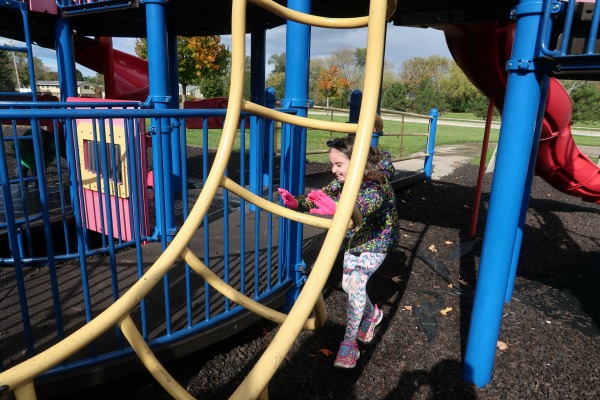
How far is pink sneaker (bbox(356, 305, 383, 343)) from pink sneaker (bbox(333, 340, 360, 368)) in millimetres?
245

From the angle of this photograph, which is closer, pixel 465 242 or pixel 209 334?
pixel 209 334

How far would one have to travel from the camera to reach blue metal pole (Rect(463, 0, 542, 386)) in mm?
1996

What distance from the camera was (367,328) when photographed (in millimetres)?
2803

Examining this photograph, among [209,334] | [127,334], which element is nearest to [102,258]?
[209,334]

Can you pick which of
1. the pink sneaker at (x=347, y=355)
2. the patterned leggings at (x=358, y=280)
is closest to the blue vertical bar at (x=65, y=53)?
the patterned leggings at (x=358, y=280)

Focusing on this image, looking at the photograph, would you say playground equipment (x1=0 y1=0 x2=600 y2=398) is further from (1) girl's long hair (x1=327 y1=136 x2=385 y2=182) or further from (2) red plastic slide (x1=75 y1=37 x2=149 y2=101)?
(2) red plastic slide (x1=75 y1=37 x2=149 y2=101)

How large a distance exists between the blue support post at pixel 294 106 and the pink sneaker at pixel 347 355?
0.69 meters

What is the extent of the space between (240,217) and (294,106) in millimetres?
818

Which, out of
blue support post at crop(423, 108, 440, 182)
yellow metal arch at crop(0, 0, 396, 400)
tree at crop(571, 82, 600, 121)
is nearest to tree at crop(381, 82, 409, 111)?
tree at crop(571, 82, 600, 121)

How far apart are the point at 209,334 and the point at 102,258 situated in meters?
1.55

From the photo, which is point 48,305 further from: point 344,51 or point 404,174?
point 344,51

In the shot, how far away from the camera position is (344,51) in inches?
2430

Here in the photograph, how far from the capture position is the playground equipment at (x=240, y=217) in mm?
1207

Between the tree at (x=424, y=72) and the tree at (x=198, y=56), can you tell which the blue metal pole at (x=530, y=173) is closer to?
the tree at (x=198, y=56)
